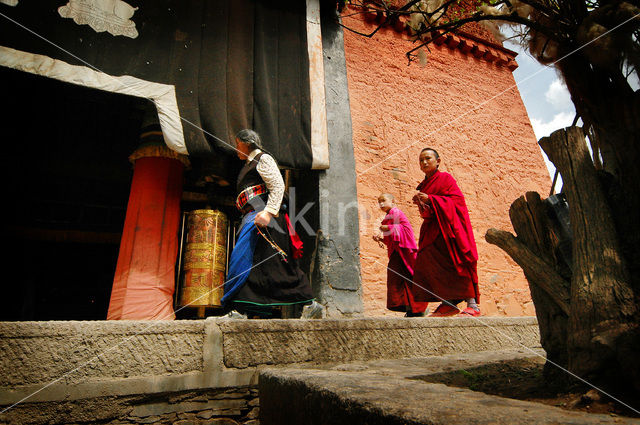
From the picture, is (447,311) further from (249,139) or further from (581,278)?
(249,139)

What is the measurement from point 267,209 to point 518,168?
604cm

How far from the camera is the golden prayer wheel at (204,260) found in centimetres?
360

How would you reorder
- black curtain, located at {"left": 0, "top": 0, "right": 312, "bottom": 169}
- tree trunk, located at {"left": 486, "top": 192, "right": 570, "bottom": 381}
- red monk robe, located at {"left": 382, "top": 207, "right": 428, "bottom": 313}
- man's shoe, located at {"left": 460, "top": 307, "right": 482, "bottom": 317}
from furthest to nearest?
red monk robe, located at {"left": 382, "top": 207, "right": 428, "bottom": 313} < man's shoe, located at {"left": 460, "top": 307, "right": 482, "bottom": 317} < black curtain, located at {"left": 0, "top": 0, "right": 312, "bottom": 169} < tree trunk, located at {"left": 486, "top": 192, "right": 570, "bottom": 381}

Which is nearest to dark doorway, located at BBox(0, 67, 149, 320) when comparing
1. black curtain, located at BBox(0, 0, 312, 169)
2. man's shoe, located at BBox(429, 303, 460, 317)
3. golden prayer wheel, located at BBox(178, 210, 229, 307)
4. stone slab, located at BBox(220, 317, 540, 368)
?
black curtain, located at BBox(0, 0, 312, 169)

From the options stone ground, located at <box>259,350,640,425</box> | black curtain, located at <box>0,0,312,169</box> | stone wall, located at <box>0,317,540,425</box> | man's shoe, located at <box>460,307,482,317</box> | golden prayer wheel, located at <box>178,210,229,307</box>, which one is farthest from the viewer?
golden prayer wheel, located at <box>178,210,229,307</box>

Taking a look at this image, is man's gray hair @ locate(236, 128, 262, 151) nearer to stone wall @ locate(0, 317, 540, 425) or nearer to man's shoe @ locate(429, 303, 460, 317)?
stone wall @ locate(0, 317, 540, 425)

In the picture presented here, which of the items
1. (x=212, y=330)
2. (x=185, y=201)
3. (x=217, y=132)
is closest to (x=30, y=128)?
(x=185, y=201)

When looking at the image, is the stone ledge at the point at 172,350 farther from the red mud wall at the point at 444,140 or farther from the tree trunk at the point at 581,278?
the red mud wall at the point at 444,140

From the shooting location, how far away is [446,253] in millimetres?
3277

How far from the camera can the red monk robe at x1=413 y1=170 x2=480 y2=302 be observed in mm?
3166

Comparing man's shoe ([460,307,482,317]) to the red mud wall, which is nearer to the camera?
man's shoe ([460,307,482,317])

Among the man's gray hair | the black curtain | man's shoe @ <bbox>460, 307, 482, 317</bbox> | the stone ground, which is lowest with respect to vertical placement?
the stone ground

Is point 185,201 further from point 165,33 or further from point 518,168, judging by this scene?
point 518,168

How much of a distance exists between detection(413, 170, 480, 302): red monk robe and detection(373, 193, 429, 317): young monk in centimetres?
60
